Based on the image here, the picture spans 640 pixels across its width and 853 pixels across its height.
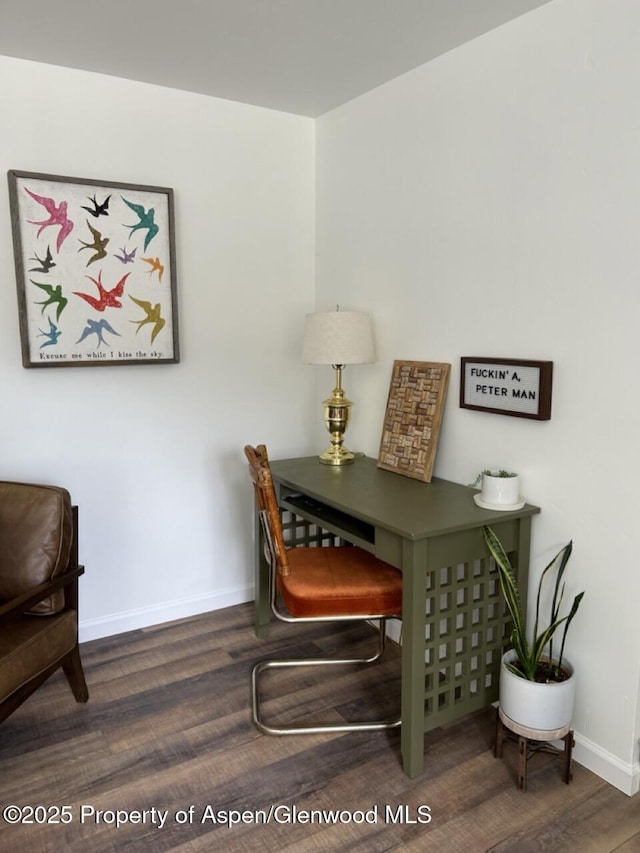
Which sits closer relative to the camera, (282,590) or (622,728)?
(622,728)

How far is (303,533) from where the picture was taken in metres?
3.05

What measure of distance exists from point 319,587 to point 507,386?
37.4 inches

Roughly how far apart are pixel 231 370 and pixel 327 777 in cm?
181

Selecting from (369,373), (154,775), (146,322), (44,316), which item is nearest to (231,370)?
(146,322)

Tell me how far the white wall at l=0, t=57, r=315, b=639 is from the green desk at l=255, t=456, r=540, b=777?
76 cm

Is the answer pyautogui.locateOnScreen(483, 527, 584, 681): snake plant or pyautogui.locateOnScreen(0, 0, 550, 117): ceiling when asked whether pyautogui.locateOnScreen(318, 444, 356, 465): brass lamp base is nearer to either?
pyautogui.locateOnScreen(483, 527, 584, 681): snake plant

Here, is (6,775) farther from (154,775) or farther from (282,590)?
(282,590)

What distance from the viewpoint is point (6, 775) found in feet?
6.53

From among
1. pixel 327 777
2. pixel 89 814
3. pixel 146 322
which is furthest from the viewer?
pixel 146 322

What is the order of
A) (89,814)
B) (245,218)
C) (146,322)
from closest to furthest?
(89,814) < (146,322) < (245,218)

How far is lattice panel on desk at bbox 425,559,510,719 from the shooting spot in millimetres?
2062

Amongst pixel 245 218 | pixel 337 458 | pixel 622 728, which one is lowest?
pixel 622 728

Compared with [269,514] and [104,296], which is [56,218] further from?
[269,514]

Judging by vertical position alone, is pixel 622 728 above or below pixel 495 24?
below
